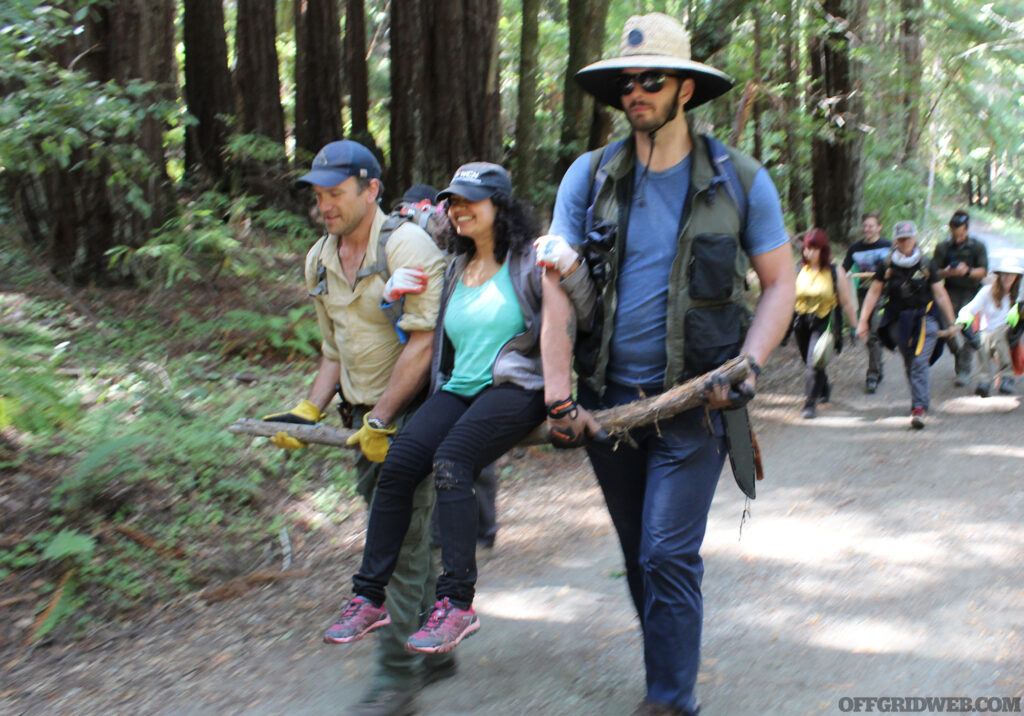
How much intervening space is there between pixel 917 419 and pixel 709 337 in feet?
22.2

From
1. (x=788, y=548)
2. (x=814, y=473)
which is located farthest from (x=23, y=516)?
(x=814, y=473)

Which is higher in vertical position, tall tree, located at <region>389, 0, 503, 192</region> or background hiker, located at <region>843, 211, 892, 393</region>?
A: tall tree, located at <region>389, 0, 503, 192</region>

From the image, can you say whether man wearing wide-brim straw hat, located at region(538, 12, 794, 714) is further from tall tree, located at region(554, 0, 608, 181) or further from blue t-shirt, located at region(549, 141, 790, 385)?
tall tree, located at region(554, 0, 608, 181)

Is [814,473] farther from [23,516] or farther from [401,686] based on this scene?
[23,516]

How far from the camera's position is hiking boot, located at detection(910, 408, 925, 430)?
933 centimetres

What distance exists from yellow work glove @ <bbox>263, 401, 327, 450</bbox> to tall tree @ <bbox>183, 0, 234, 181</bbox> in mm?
11028

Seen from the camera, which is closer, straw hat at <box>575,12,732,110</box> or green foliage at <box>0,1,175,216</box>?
straw hat at <box>575,12,732,110</box>

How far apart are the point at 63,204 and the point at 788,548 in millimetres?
7938

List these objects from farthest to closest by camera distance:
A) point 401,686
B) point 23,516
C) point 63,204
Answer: point 63,204, point 23,516, point 401,686

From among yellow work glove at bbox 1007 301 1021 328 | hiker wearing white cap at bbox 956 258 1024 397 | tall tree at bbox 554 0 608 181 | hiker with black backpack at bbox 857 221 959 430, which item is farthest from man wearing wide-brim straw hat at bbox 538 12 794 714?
tall tree at bbox 554 0 608 181

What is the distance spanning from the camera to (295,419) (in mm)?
4344

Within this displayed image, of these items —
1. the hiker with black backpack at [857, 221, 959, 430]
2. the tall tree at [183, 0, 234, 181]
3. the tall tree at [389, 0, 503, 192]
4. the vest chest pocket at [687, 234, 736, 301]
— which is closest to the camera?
the vest chest pocket at [687, 234, 736, 301]

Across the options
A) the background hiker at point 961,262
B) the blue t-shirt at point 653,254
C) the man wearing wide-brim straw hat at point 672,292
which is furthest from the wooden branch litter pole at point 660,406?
the background hiker at point 961,262

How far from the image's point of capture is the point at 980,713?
3947 millimetres
